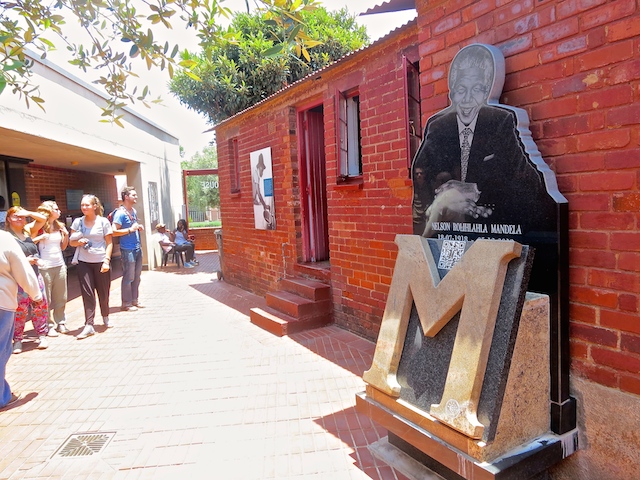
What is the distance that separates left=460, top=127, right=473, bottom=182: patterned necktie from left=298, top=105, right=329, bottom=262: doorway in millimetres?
4380

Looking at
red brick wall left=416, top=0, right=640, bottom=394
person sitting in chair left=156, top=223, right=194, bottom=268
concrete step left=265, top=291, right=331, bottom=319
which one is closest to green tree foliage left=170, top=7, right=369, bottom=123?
person sitting in chair left=156, top=223, right=194, bottom=268

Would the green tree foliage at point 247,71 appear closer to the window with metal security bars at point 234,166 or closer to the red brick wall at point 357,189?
the window with metal security bars at point 234,166

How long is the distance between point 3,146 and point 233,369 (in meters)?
6.69

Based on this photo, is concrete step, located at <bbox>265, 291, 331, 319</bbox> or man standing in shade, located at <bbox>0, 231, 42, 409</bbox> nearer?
man standing in shade, located at <bbox>0, 231, 42, 409</bbox>

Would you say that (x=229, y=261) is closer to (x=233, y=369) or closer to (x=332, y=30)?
(x=233, y=369)

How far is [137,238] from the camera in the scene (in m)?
7.47

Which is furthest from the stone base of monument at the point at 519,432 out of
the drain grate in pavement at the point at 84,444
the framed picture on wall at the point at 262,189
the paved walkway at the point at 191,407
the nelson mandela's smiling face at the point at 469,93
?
the framed picture on wall at the point at 262,189

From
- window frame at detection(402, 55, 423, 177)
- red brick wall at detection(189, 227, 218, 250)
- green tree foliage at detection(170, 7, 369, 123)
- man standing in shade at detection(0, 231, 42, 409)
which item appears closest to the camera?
man standing in shade at detection(0, 231, 42, 409)

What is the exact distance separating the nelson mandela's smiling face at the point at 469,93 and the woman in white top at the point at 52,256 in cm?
549

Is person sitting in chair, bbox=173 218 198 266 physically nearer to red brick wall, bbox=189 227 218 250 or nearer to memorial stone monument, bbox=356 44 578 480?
red brick wall, bbox=189 227 218 250

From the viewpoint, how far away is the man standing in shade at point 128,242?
7098 millimetres

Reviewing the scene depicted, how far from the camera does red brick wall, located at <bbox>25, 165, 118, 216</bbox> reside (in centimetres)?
1100

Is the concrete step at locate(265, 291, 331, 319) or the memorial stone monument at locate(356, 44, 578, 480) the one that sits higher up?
the memorial stone monument at locate(356, 44, 578, 480)

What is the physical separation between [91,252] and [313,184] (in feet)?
11.0
